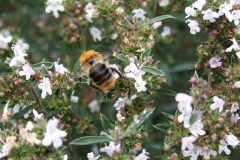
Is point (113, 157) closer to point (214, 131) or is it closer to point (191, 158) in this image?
point (191, 158)

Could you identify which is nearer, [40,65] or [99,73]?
[99,73]

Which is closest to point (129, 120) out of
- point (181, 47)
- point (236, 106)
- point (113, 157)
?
point (113, 157)

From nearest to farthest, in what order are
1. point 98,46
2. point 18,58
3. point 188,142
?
point 188,142
point 18,58
point 98,46

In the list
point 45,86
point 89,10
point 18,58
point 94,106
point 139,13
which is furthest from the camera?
point 94,106

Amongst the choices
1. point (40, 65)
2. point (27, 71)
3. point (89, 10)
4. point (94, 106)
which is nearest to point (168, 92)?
point (94, 106)

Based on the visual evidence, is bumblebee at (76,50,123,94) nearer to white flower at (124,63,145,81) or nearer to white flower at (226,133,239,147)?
white flower at (124,63,145,81)

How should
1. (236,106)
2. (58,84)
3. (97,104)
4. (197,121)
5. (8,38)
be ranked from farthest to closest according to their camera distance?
(97,104) < (8,38) < (58,84) < (236,106) < (197,121)

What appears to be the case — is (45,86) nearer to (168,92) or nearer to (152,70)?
(152,70)
